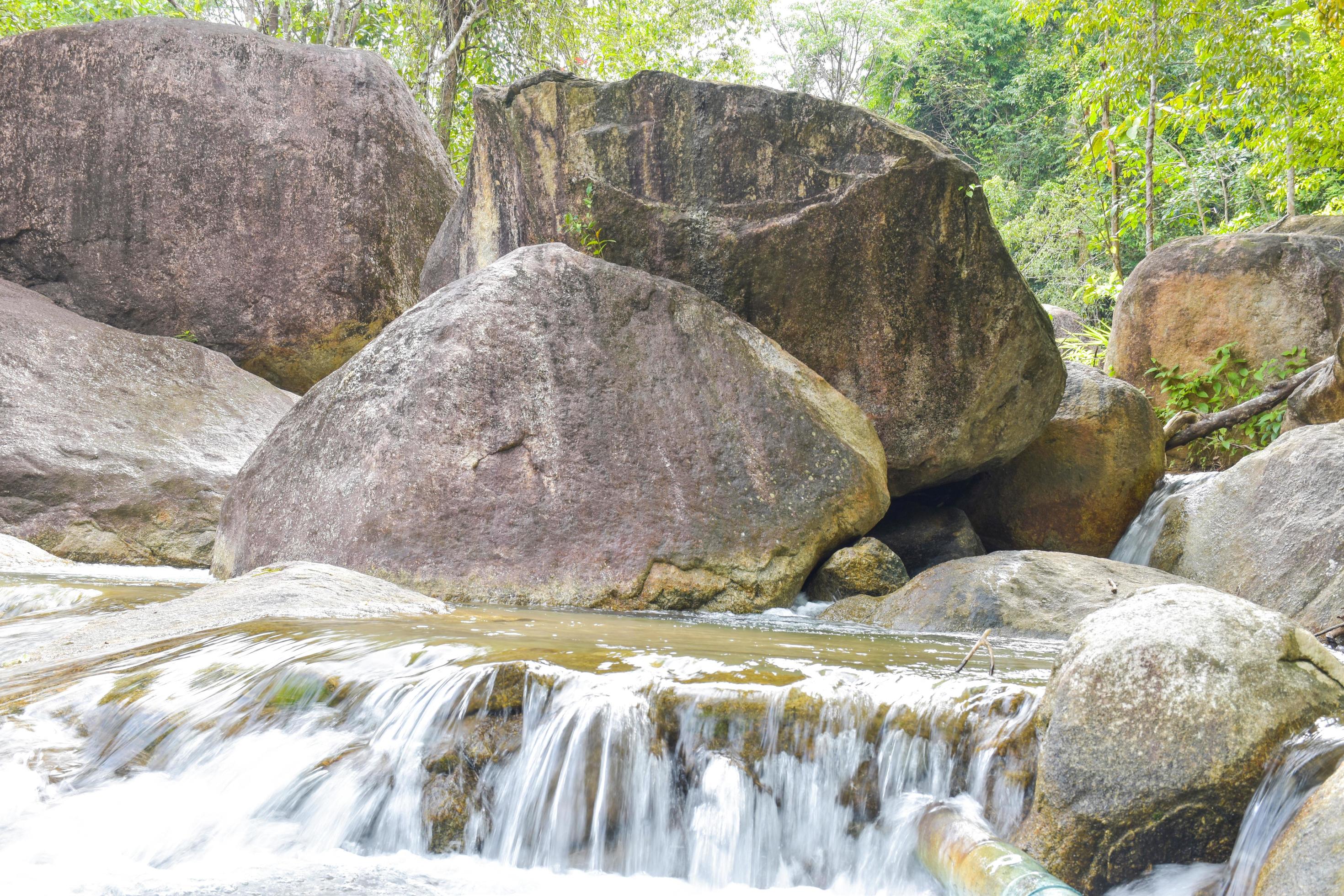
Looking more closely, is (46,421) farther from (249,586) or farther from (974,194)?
(974,194)

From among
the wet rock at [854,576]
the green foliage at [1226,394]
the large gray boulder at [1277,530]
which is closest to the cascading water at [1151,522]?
the large gray boulder at [1277,530]

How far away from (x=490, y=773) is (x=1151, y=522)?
18.8 feet

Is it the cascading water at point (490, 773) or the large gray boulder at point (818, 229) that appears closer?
the cascading water at point (490, 773)

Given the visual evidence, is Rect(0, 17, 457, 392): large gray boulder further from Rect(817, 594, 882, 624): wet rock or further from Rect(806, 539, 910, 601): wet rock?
Rect(817, 594, 882, 624): wet rock

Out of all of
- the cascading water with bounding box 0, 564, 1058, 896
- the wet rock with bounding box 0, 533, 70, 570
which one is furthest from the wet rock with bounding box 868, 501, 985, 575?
the wet rock with bounding box 0, 533, 70, 570

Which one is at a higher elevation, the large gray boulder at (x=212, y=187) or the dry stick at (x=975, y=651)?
the large gray boulder at (x=212, y=187)

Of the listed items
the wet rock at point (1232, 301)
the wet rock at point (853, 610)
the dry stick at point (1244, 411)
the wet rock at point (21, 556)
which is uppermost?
the wet rock at point (1232, 301)

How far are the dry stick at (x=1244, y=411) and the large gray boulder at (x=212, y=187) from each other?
7548mm

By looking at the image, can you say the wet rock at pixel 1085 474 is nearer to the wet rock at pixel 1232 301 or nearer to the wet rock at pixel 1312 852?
the wet rock at pixel 1232 301

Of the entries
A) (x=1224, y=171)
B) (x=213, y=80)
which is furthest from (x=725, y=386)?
(x=1224, y=171)

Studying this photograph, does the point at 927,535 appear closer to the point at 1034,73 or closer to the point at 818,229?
the point at 818,229

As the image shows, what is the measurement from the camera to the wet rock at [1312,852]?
1888 millimetres

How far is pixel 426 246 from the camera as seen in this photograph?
10.2 meters

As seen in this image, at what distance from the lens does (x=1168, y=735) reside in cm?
232
